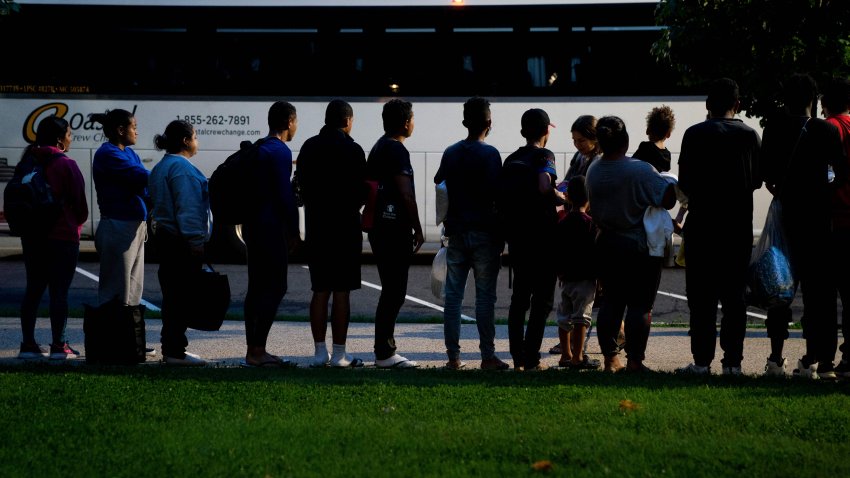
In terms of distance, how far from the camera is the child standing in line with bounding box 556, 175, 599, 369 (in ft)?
24.5

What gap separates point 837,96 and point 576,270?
1.96 m

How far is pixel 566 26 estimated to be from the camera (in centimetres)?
1662

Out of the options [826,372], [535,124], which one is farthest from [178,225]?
[826,372]

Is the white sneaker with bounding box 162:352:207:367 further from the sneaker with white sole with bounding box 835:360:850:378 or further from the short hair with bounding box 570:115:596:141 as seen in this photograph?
the sneaker with white sole with bounding box 835:360:850:378

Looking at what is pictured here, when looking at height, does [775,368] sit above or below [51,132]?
below

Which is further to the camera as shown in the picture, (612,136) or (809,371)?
(809,371)

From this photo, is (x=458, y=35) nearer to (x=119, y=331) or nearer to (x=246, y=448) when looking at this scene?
(x=119, y=331)

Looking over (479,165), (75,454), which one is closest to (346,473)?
(75,454)

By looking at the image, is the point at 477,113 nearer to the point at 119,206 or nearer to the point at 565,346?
the point at 565,346

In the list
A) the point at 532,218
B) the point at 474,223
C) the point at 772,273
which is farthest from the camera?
the point at 474,223

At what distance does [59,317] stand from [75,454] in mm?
3081

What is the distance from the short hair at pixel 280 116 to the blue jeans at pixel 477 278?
1.31 meters

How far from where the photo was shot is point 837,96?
6.90 m

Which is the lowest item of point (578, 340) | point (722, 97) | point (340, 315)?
point (578, 340)
